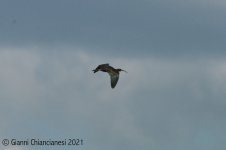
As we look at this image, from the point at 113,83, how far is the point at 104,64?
329 cm

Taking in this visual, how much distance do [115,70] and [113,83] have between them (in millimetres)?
2396

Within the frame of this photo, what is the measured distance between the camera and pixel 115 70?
10106cm

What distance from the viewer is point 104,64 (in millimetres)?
100250

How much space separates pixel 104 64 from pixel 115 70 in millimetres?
2110

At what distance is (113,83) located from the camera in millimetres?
99812

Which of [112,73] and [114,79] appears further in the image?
[114,79]

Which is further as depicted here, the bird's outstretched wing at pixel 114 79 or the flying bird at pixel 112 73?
the bird's outstretched wing at pixel 114 79

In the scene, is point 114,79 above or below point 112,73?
below

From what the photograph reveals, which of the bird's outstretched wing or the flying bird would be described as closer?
the flying bird
